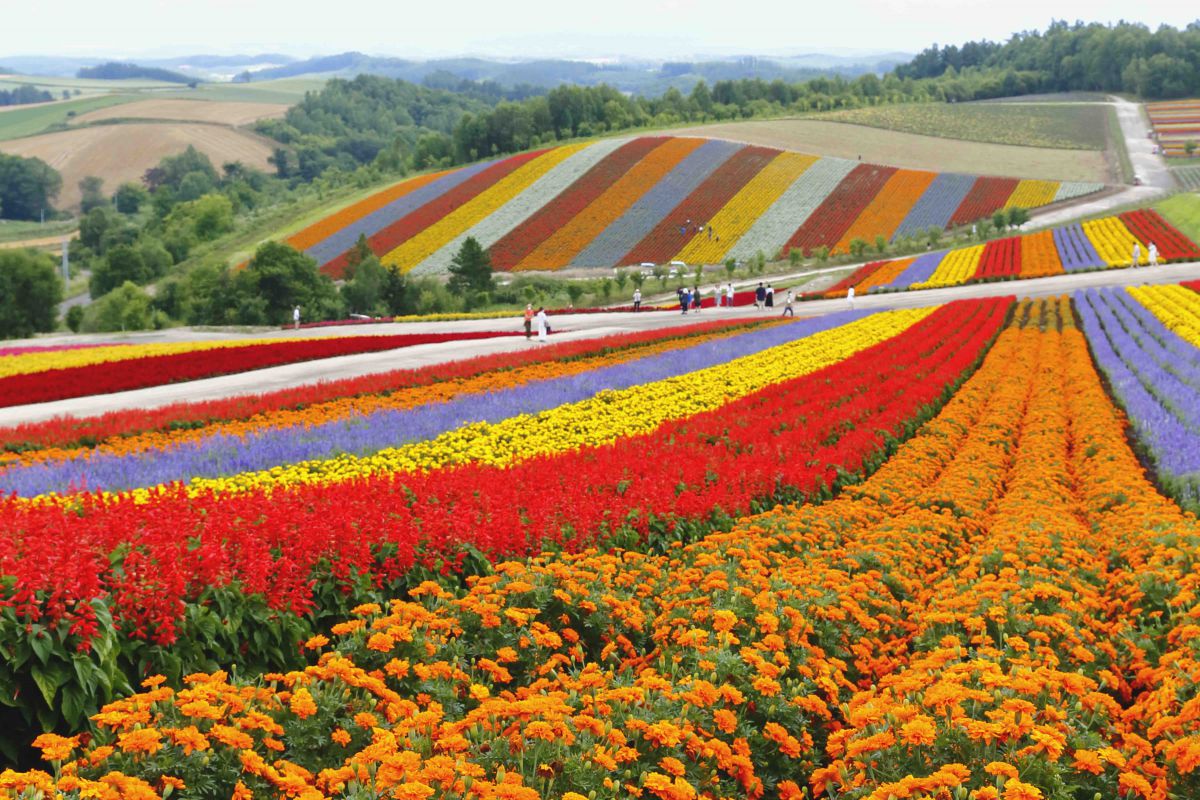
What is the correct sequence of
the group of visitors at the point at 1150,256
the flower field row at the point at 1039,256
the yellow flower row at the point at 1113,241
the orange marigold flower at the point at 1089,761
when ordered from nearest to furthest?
the orange marigold flower at the point at 1089,761 → the group of visitors at the point at 1150,256 → the flower field row at the point at 1039,256 → the yellow flower row at the point at 1113,241

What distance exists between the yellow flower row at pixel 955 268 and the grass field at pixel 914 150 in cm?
3134

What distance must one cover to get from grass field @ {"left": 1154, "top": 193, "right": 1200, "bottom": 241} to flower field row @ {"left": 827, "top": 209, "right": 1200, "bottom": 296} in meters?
0.93

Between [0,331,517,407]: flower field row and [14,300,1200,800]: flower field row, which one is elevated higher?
[14,300,1200,800]: flower field row

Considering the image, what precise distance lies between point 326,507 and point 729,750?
4.75 metres

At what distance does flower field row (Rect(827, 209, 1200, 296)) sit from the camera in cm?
6019

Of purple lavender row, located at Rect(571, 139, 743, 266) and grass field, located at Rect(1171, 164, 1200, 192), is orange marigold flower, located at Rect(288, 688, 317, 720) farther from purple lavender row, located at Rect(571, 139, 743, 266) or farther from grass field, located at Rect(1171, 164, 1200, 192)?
grass field, located at Rect(1171, 164, 1200, 192)

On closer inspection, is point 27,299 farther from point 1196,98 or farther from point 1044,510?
point 1196,98

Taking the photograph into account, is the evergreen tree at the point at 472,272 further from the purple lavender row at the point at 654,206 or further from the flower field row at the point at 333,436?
the flower field row at the point at 333,436

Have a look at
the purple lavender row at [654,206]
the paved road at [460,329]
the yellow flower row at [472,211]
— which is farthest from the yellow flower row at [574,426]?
the yellow flower row at [472,211]

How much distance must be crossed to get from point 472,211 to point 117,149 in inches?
→ 4305

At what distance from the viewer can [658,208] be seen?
89.2 meters

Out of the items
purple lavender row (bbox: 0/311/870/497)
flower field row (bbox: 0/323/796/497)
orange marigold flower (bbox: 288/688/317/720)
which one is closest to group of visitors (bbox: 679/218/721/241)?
flower field row (bbox: 0/323/796/497)

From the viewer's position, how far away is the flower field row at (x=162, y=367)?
2653cm

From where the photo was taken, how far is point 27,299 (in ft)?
235
